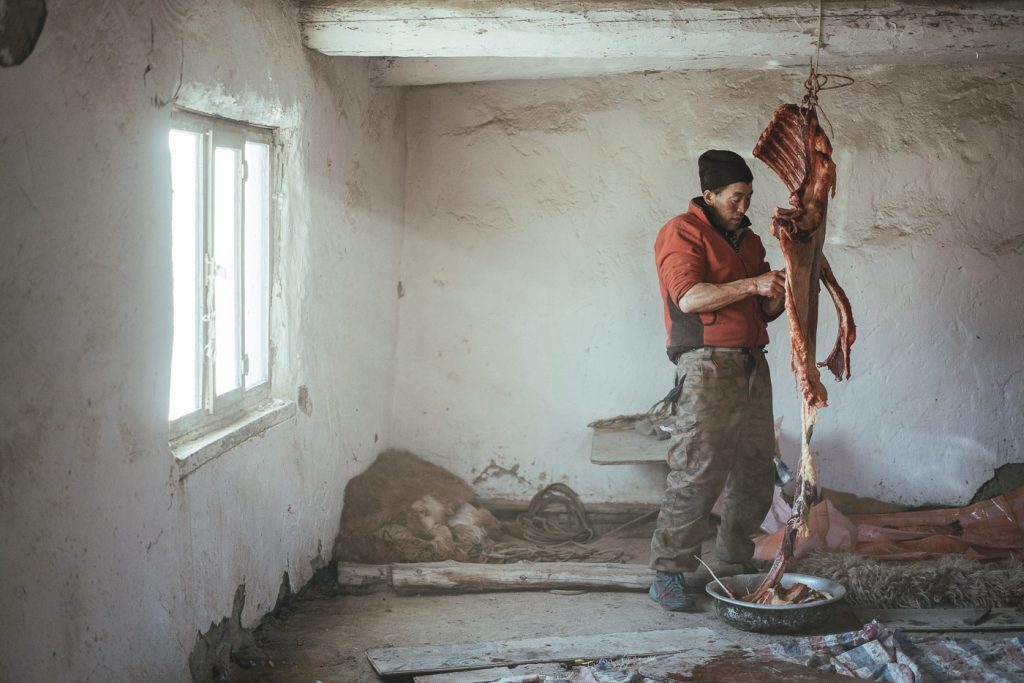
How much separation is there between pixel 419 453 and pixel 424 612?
5.51 feet

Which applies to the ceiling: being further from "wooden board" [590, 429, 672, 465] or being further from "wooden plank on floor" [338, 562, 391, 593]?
"wooden plank on floor" [338, 562, 391, 593]

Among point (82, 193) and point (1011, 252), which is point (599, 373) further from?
point (82, 193)

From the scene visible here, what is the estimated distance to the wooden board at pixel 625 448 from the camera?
5.64 metres

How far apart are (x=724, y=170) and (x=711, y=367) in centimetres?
88

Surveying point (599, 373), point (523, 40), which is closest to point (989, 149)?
point (599, 373)

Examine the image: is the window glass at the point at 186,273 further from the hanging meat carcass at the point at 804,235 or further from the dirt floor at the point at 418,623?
the hanging meat carcass at the point at 804,235

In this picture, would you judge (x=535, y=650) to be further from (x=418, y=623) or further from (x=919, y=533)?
(x=919, y=533)

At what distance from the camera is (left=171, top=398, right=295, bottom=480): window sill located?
145 inches

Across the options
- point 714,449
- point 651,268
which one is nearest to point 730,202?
point 714,449

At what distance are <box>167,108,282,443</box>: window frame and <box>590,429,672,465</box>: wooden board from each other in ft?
6.25

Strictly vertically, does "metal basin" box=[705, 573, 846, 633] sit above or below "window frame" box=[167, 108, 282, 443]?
below

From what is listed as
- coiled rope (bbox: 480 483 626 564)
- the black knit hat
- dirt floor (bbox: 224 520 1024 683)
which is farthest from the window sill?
the black knit hat

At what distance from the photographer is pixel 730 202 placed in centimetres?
482

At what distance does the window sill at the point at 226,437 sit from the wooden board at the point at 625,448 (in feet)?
5.74
